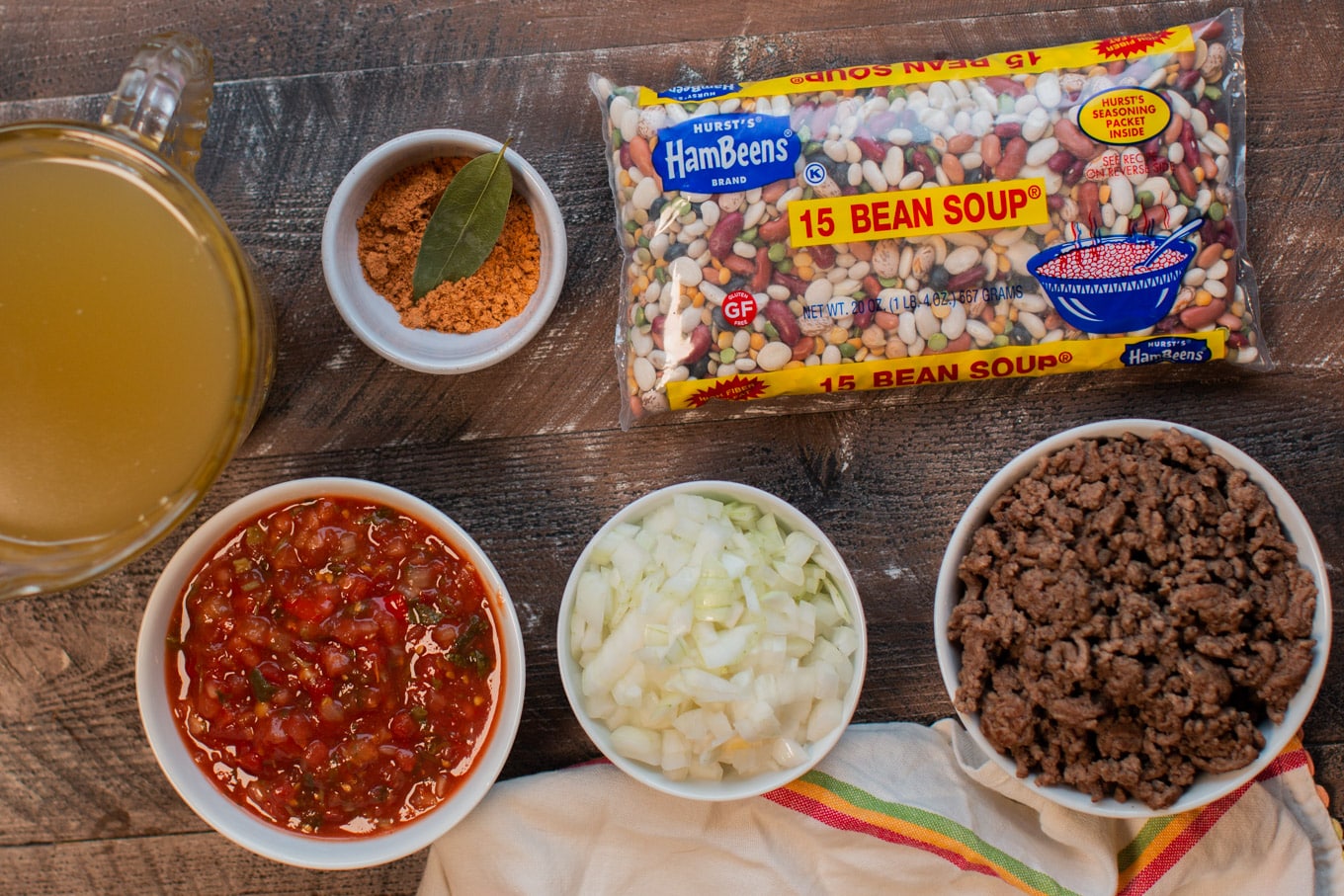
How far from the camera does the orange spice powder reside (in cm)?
148

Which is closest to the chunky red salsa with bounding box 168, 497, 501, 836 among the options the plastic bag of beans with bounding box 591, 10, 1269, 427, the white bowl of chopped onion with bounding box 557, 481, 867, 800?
the white bowl of chopped onion with bounding box 557, 481, 867, 800

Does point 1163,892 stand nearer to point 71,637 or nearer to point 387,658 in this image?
point 387,658

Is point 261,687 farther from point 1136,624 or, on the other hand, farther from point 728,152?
point 1136,624

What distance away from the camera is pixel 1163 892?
1.52 metres

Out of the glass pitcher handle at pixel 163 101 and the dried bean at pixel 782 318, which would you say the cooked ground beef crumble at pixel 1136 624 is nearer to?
the dried bean at pixel 782 318

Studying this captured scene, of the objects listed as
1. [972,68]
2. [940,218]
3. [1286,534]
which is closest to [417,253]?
[940,218]

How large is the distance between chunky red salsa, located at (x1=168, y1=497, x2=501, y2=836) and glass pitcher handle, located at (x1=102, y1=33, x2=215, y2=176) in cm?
52

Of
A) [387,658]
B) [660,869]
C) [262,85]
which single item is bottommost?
[660,869]

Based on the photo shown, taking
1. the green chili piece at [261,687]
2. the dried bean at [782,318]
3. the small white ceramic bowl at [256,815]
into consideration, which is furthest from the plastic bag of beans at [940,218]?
the green chili piece at [261,687]

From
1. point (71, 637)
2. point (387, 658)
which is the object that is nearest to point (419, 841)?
point (387, 658)

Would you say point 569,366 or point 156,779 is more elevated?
point 569,366

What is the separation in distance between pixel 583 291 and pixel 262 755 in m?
0.85

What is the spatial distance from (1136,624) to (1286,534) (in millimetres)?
263

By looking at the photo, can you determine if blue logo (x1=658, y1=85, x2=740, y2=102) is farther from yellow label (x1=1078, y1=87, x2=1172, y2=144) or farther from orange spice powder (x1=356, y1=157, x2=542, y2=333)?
yellow label (x1=1078, y1=87, x2=1172, y2=144)
